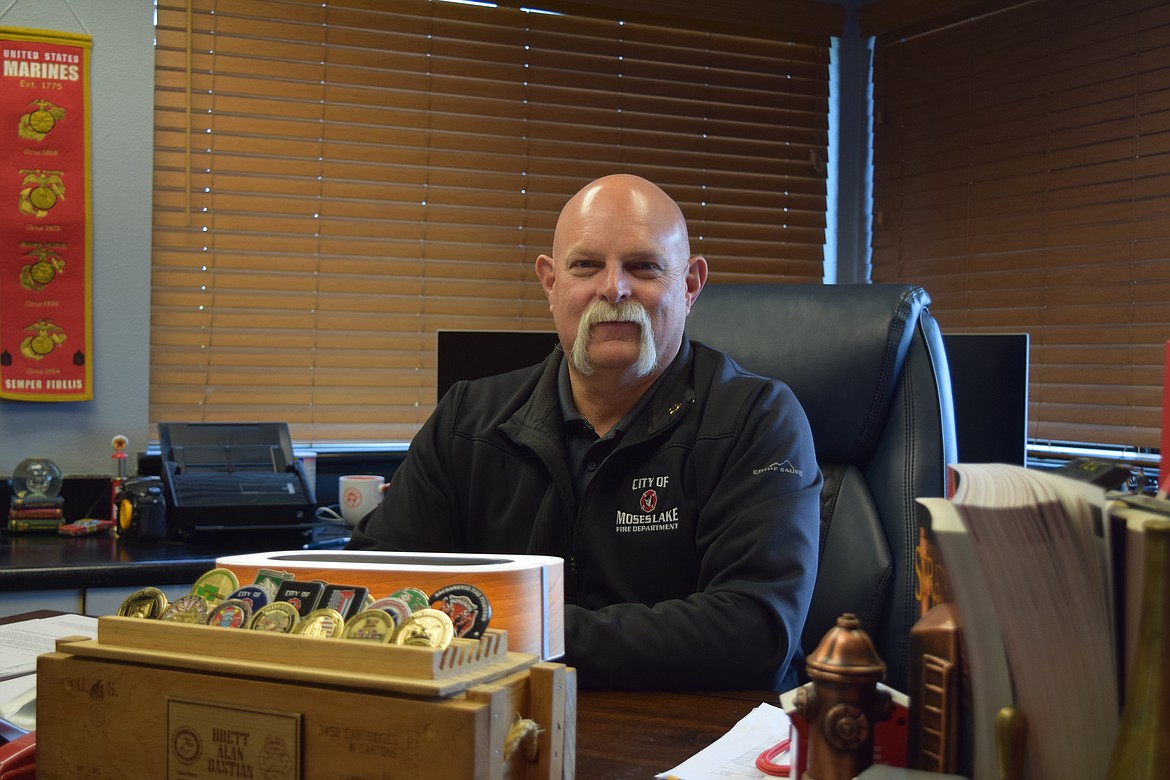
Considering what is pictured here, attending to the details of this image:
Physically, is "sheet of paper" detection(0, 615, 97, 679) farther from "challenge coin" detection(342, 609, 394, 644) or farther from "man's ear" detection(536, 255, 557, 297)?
"man's ear" detection(536, 255, 557, 297)

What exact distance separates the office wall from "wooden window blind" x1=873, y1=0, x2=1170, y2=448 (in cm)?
212

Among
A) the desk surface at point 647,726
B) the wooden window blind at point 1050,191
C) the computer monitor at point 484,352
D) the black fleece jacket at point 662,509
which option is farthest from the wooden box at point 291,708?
the wooden window blind at point 1050,191

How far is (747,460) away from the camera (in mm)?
1532

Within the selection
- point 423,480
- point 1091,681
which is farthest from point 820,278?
point 1091,681

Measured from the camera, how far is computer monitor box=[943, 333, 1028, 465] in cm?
222

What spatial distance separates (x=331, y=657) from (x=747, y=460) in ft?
2.96

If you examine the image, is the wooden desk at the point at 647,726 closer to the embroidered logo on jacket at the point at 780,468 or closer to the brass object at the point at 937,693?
the brass object at the point at 937,693

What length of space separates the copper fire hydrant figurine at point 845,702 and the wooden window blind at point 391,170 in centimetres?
232

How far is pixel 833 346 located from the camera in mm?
1743

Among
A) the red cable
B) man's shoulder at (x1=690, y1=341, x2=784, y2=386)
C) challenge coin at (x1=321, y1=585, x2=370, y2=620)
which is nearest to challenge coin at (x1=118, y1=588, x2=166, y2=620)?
challenge coin at (x1=321, y1=585, x2=370, y2=620)

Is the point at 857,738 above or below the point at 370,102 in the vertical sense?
below

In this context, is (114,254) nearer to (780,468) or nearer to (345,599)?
(780,468)

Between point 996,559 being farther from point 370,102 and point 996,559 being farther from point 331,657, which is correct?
point 370,102

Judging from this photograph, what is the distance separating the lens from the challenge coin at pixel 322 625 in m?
0.77
